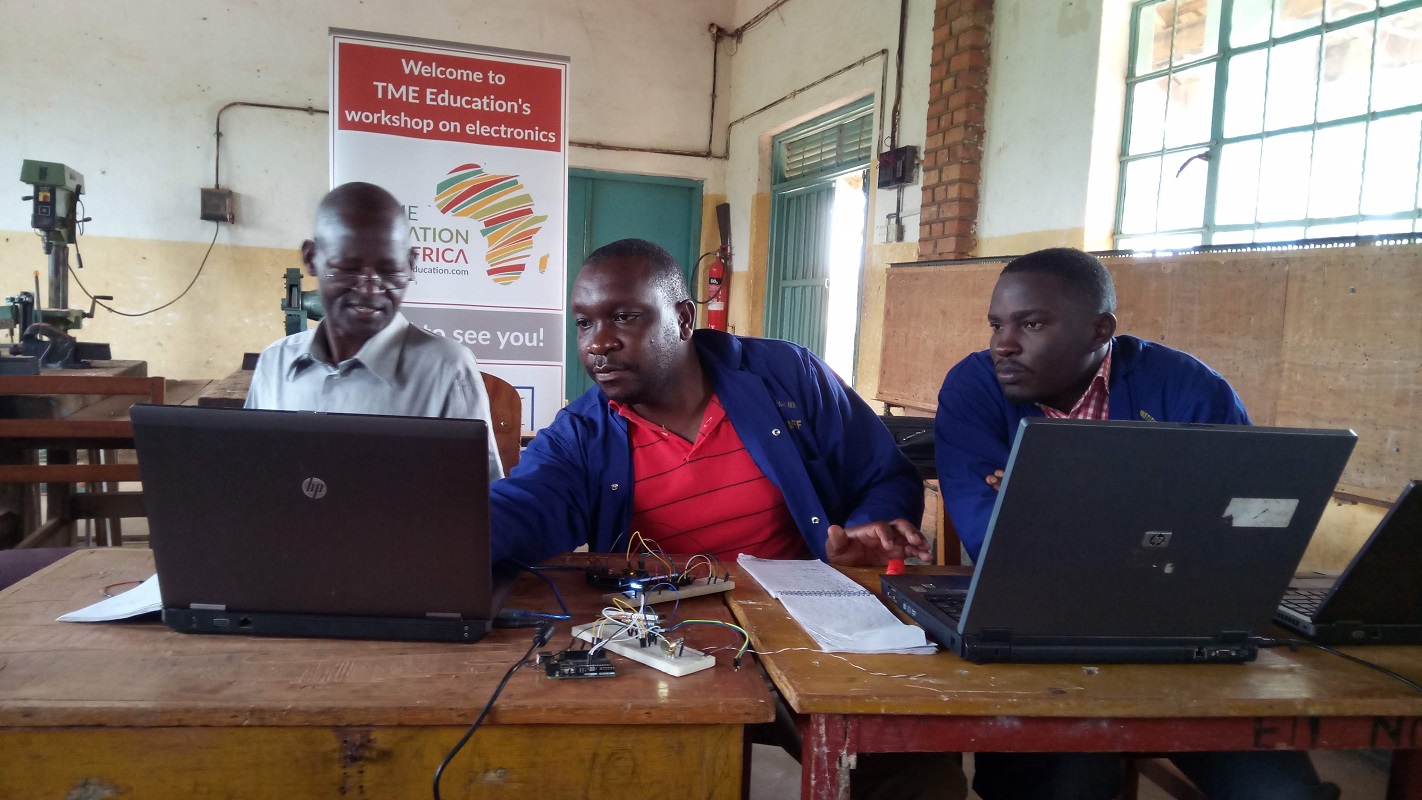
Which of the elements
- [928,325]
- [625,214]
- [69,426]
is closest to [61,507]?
[69,426]

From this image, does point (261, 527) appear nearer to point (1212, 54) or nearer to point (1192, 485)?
point (1192, 485)

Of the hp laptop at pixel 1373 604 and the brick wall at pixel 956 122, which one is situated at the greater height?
the brick wall at pixel 956 122

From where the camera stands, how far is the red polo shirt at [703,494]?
5.50 feet

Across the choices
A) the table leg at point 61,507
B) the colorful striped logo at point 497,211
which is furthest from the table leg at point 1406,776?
the table leg at point 61,507

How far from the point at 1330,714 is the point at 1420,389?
5.24ft

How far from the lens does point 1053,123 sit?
11.8ft

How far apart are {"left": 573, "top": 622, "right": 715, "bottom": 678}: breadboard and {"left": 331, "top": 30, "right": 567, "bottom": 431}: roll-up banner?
2.08 m

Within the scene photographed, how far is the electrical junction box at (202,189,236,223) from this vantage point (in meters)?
5.84

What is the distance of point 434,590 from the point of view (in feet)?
3.44

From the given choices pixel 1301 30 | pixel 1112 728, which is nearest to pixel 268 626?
pixel 1112 728

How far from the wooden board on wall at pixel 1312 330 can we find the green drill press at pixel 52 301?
3.87 metres

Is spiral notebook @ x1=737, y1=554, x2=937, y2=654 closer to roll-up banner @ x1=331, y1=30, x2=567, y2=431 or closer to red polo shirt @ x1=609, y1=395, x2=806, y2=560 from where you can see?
red polo shirt @ x1=609, y1=395, x2=806, y2=560

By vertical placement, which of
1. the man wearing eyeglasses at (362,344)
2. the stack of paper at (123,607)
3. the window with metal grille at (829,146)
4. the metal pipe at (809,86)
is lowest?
the stack of paper at (123,607)

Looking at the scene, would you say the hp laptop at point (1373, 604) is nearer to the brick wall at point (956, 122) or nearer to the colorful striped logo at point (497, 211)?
the colorful striped logo at point (497, 211)
